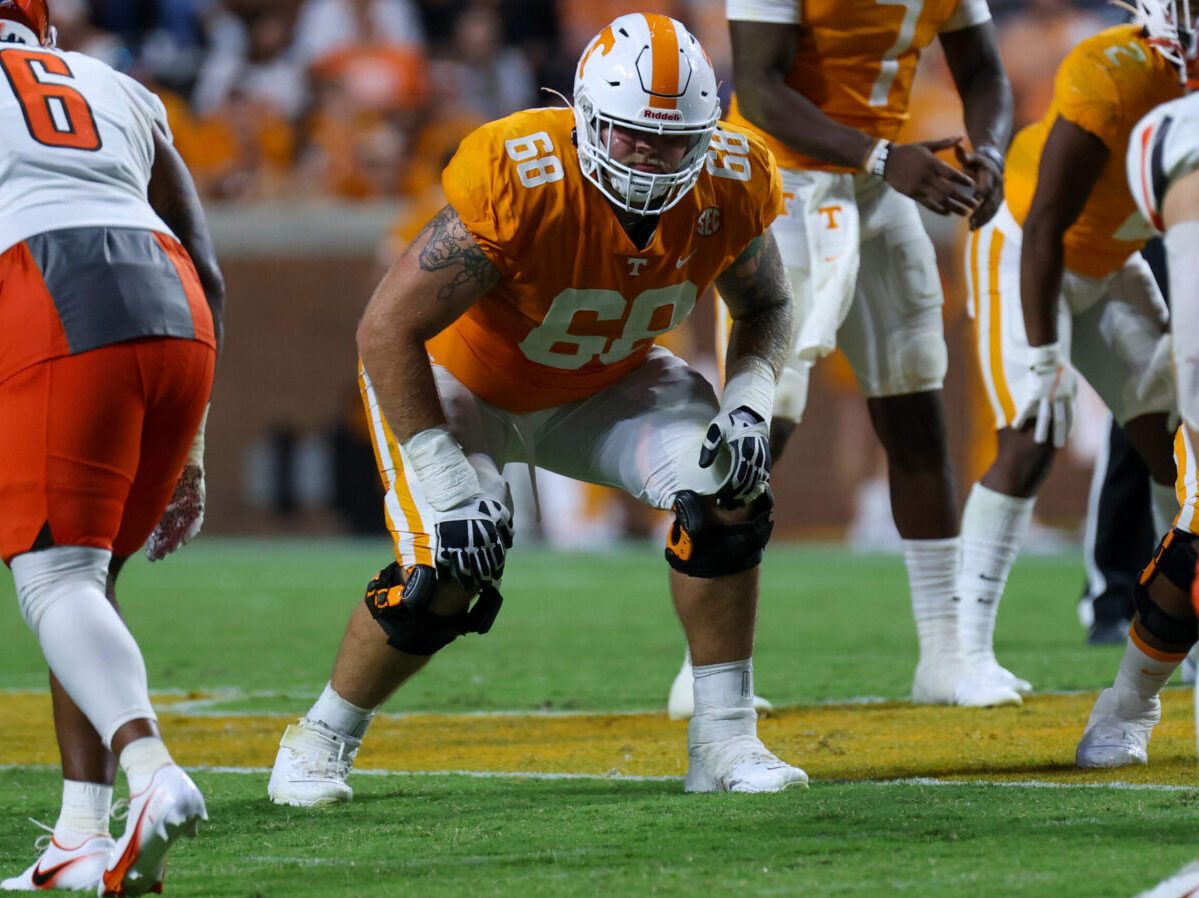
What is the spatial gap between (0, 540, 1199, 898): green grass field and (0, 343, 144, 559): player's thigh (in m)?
0.62

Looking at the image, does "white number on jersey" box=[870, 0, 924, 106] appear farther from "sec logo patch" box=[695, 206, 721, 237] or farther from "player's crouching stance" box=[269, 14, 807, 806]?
"sec logo patch" box=[695, 206, 721, 237]

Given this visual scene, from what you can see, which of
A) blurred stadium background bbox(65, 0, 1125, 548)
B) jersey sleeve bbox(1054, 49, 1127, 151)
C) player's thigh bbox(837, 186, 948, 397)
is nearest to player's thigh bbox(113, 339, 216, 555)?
player's thigh bbox(837, 186, 948, 397)

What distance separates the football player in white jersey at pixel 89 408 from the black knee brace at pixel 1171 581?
192 centimetres

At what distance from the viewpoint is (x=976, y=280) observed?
550cm

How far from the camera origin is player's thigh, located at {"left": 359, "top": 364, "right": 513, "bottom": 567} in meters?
3.61

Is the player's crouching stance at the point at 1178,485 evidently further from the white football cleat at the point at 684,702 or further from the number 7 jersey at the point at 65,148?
the number 7 jersey at the point at 65,148

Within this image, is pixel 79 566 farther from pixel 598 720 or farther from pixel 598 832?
pixel 598 720

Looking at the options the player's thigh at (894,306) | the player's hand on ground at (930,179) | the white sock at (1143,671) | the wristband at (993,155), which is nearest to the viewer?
the white sock at (1143,671)

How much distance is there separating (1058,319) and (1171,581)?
172 centimetres

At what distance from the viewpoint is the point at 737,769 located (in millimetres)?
3572

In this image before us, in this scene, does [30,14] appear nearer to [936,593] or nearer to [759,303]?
[759,303]

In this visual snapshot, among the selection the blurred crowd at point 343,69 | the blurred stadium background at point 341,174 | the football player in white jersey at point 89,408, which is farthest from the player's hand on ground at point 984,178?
the blurred crowd at point 343,69

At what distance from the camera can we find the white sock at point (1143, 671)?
3.68 m

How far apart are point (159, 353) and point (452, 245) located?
2.63 feet
